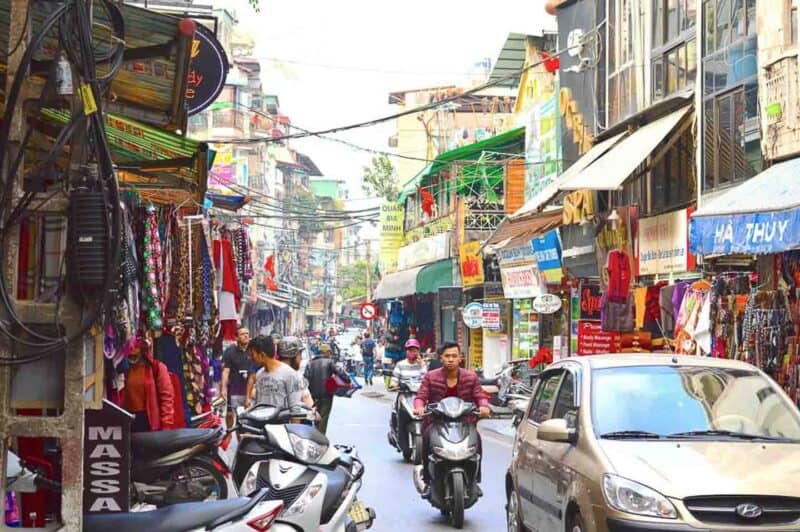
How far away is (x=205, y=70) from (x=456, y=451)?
Result: 4404mm

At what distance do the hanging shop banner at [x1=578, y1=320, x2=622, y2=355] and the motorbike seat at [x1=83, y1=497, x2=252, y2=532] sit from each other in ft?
48.6

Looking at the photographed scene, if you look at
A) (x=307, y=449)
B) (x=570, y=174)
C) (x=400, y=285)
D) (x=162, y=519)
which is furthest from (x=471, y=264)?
(x=162, y=519)

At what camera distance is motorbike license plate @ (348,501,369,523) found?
8852 mm

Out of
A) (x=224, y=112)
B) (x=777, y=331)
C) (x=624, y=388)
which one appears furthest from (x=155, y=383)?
(x=224, y=112)

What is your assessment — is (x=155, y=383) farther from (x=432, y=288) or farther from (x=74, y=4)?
(x=432, y=288)

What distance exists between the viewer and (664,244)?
1877cm

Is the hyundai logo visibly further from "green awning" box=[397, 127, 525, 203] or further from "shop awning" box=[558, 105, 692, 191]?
"green awning" box=[397, 127, 525, 203]

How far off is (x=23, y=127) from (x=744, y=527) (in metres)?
4.35

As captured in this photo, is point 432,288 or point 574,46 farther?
point 432,288

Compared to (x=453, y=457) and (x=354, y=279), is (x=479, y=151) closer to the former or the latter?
(x=453, y=457)

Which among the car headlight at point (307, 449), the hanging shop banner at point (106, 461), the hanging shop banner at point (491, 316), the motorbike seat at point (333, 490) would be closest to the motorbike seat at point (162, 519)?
the hanging shop banner at point (106, 461)

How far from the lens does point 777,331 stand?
42.5ft

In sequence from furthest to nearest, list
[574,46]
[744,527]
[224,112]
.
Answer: [224,112] → [574,46] → [744,527]

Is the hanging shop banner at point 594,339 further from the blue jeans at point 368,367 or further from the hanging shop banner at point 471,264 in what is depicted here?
the blue jeans at point 368,367
